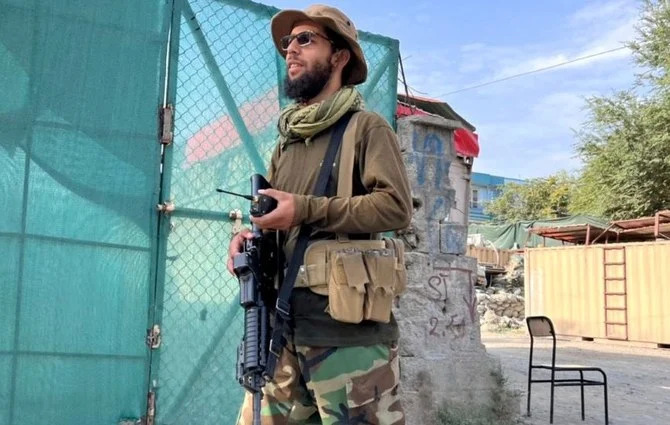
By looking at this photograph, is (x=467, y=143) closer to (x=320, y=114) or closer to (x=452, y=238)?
(x=452, y=238)

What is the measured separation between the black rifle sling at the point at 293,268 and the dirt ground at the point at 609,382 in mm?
3728

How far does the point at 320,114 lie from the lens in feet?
7.55

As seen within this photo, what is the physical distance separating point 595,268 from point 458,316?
433 inches

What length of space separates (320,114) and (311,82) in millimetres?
162

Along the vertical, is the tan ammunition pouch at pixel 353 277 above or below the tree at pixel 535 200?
below

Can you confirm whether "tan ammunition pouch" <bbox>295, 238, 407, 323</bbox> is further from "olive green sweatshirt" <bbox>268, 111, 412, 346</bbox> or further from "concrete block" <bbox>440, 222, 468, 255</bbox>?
"concrete block" <bbox>440, 222, 468, 255</bbox>

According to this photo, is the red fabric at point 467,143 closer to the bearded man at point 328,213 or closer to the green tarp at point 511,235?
the bearded man at point 328,213

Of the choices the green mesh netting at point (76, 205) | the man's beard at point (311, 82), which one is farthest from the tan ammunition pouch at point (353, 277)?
the green mesh netting at point (76, 205)

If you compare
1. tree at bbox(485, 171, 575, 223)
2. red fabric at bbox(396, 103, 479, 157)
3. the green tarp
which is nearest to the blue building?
tree at bbox(485, 171, 575, 223)

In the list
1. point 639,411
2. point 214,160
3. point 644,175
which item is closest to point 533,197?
point 644,175

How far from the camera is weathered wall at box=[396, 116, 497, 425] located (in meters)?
4.56

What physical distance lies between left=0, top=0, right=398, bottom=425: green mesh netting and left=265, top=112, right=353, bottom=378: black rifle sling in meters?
1.58

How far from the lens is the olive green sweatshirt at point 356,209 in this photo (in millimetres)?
2115

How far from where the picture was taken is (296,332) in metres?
2.18
